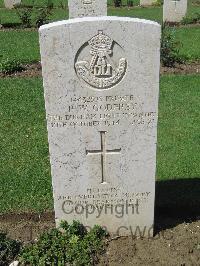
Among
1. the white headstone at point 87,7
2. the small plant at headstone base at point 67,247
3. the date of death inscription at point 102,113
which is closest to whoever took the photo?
the date of death inscription at point 102,113

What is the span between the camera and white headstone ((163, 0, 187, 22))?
1628 centimetres

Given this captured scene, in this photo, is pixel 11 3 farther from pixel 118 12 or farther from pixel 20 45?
pixel 20 45

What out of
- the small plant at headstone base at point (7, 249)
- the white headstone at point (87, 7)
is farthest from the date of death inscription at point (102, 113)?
the white headstone at point (87, 7)

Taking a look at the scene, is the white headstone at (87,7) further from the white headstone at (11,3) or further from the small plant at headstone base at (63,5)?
the white headstone at (11,3)

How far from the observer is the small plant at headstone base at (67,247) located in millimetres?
4266

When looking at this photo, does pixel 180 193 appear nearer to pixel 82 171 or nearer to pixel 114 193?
pixel 114 193

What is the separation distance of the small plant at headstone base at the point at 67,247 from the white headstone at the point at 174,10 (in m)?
13.2

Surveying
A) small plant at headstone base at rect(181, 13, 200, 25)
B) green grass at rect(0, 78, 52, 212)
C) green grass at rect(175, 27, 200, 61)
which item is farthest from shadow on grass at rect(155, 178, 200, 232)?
small plant at headstone base at rect(181, 13, 200, 25)

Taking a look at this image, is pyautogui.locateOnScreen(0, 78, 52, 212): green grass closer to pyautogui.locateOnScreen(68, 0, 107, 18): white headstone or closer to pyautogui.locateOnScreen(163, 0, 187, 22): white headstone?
pyautogui.locateOnScreen(68, 0, 107, 18): white headstone

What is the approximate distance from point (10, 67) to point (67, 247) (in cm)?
681

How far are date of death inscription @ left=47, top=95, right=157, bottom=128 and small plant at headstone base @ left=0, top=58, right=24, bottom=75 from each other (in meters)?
6.59

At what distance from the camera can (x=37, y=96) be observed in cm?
898

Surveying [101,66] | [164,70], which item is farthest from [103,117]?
[164,70]

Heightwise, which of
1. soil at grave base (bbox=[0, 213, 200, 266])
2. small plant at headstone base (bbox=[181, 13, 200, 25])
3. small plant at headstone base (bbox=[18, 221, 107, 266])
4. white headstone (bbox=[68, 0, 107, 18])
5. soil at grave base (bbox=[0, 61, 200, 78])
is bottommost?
soil at grave base (bbox=[0, 213, 200, 266])
